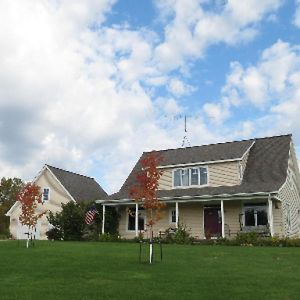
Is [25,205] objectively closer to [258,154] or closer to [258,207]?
[258,207]

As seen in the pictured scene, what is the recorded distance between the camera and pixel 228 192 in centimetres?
2867

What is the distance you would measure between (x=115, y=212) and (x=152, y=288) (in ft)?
80.6

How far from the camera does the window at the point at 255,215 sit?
2941 cm

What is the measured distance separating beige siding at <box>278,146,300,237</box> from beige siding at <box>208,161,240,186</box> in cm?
343

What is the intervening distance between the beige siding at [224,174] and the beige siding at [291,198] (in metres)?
3.43

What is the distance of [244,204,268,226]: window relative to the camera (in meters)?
29.4

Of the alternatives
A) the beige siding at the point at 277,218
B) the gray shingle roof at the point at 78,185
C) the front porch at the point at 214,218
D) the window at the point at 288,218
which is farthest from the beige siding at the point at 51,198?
the window at the point at 288,218

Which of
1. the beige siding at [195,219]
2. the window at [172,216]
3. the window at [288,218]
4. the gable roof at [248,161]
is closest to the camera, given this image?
the gable roof at [248,161]

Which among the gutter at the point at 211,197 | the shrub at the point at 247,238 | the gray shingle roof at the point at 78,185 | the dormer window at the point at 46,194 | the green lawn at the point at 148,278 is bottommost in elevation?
the green lawn at the point at 148,278

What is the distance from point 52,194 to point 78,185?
3165mm

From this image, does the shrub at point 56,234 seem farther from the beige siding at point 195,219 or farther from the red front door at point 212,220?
the red front door at point 212,220

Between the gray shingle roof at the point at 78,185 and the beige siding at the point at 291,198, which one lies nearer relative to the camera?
the beige siding at the point at 291,198

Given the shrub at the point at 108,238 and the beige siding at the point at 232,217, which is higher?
the beige siding at the point at 232,217

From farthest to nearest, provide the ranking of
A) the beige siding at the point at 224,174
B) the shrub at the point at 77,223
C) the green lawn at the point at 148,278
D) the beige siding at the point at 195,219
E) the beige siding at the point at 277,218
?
the shrub at the point at 77,223
the beige siding at the point at 224,174
the beige siding at the point at 195,219
the beige siding at the point at 277,218
the green lawn at the point at 148,278
